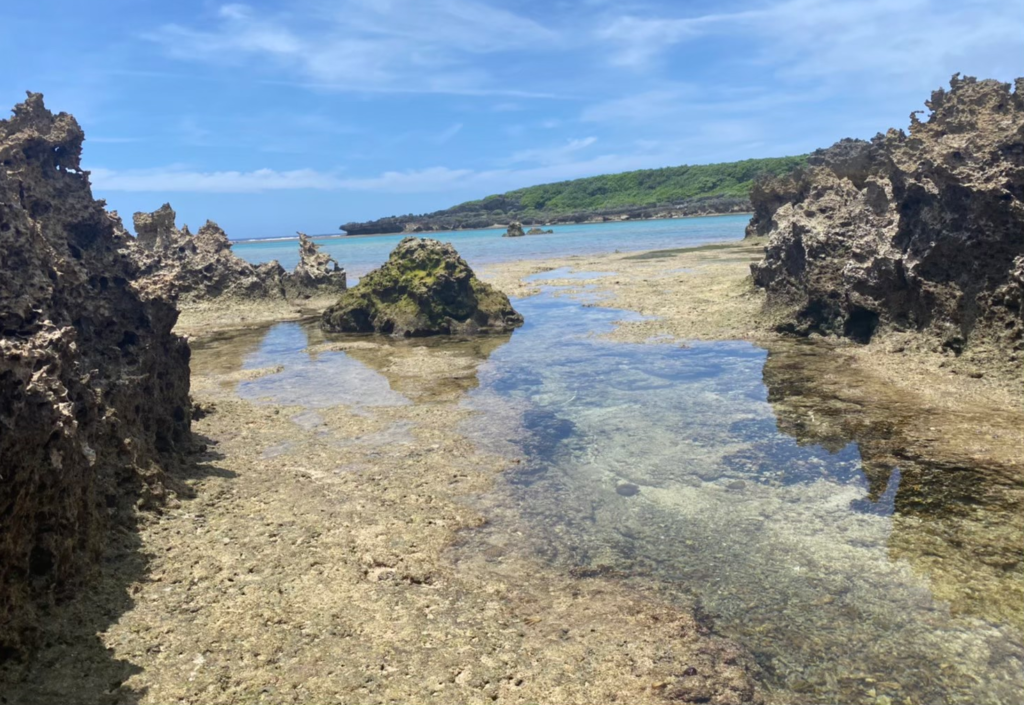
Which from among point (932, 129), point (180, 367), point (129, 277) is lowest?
point (180, 367)

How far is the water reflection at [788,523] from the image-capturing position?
5348 mm

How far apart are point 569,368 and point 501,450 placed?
5983mm

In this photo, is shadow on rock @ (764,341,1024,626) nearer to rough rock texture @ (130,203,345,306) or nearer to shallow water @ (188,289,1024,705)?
shallow water @ (188,289,1024,705)

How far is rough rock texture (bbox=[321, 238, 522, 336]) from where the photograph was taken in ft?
76.4

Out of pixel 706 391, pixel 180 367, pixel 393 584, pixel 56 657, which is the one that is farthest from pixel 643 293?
pixel 56 657

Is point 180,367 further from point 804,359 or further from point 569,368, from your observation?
point 804,359

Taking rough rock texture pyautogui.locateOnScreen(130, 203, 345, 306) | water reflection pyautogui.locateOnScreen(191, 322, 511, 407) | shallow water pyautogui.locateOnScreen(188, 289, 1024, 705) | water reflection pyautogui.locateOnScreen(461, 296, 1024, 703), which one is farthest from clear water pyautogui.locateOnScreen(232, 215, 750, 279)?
water reflection pyautogui.locateOnScreen(461, 296, 1024, 703)

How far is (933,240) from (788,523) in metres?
10.1

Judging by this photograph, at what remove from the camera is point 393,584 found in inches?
261

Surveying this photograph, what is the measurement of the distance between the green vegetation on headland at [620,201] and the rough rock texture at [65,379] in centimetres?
12614

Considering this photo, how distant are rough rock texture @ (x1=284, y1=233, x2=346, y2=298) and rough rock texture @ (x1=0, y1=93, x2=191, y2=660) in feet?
63.9

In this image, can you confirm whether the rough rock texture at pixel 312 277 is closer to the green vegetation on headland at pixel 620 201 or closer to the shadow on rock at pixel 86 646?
the shadow on rock at pixel 86 646

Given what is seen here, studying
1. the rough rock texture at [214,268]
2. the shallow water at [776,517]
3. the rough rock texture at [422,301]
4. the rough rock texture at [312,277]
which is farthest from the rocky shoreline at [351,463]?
the rough rock texture at [312,277]

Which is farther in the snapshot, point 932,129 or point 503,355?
point 503,355
